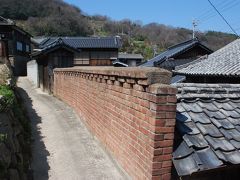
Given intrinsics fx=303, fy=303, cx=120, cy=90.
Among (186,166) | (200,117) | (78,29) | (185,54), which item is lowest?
(186,166)

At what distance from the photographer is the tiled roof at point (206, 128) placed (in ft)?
12.4

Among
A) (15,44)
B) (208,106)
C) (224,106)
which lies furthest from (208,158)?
(15,44)

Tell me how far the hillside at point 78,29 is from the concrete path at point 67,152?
4786 centimetres

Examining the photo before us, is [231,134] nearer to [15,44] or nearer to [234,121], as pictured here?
[234,121]

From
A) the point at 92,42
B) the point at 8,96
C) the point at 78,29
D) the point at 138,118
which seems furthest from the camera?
the point at 78,29

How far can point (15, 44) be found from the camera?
117ft

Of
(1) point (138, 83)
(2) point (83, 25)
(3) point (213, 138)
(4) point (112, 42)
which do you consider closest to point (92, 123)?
(1) point (138, 83)

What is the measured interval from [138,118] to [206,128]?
3.42 feet

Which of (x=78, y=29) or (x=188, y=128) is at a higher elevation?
(x=78, y=29)

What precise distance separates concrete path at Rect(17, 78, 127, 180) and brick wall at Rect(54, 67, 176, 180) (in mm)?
508

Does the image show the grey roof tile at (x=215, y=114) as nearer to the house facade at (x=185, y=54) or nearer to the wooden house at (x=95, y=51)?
the house facade at (x=185, y=54)

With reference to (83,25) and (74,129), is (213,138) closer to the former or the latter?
(74,129)

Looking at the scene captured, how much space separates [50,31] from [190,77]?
5904 centimetres

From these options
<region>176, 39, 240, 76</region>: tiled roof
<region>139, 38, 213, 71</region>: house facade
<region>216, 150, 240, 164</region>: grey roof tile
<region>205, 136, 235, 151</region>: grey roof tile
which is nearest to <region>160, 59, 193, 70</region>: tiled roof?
<region>139, 38, 213, 71</region>: house facade
